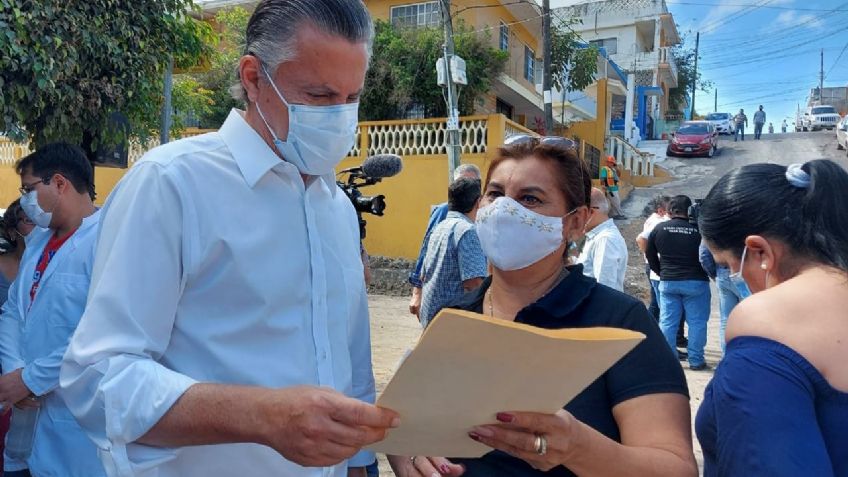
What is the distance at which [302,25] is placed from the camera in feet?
4.73

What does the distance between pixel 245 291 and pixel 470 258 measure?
2.76 metres

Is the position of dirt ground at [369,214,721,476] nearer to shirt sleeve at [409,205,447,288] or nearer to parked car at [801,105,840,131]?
shirt sleeve at [409,205,447,288]

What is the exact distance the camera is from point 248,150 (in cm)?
147

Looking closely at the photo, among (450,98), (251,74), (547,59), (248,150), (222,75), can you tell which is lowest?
(248,150)

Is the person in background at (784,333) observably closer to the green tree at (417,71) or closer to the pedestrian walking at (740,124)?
the green tree at (417,71)

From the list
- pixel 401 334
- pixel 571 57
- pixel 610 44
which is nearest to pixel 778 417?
pixel 401 334

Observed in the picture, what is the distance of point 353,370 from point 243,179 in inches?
24.3

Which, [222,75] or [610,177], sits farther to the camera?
[222,75]

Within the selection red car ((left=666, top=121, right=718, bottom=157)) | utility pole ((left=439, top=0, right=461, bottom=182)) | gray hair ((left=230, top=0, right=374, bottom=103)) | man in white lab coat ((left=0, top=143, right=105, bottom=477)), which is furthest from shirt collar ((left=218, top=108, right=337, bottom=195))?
red car ((left=666, top=121, right=718, bottom=157))

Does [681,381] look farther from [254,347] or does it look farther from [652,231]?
[652,231]

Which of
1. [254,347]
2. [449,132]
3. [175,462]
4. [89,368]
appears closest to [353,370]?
[254,347]

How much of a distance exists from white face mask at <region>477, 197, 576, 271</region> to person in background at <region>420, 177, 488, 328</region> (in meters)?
2.07

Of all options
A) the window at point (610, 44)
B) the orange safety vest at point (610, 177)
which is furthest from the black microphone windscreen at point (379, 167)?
the window at point (610, 44)

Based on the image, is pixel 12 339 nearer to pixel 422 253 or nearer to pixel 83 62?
pixel 422 253
